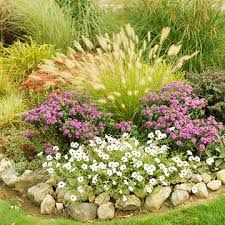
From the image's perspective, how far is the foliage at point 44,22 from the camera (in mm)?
9336

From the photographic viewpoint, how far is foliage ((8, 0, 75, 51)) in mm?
9336

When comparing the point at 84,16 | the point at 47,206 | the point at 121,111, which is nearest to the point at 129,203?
the point at 47,206

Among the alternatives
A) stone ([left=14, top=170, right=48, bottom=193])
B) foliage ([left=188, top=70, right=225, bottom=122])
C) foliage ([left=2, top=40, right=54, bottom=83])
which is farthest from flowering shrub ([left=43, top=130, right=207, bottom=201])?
foliage ([left=2, top=40, right=54, bottom=83])

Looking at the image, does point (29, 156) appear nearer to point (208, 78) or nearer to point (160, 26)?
point (208, 78)

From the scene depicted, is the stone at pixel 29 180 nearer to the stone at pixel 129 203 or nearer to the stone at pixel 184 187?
the stone at pixel 129 203

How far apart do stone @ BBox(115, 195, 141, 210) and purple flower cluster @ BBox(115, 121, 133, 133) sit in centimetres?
94

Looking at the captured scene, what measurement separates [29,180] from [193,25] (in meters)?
3.77

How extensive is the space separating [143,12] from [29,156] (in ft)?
11.7

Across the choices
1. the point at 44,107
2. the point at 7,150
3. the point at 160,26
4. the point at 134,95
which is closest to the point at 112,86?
the point at 134,95

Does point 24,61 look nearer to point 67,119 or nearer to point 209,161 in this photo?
point 67,119

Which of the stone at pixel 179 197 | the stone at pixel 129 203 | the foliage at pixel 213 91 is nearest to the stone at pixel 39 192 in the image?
the stone at pixel 129 203

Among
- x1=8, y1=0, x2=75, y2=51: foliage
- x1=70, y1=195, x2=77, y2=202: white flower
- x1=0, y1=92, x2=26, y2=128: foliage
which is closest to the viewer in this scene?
x1=70, y1=195, x2=77, y2=202: white flower

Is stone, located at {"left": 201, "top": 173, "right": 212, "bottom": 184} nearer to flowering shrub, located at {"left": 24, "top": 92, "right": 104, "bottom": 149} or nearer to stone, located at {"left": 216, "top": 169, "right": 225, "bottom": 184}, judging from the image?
stone, located at {"left": 216, "top": 169, "right": 225, "bottom": 184}

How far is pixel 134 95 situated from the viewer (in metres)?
7.08
